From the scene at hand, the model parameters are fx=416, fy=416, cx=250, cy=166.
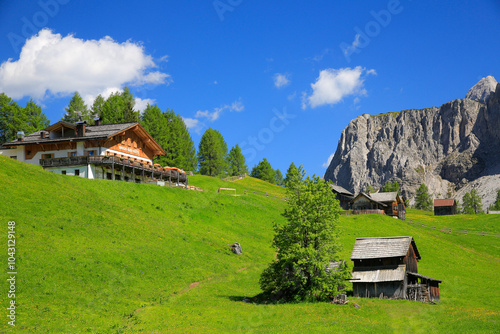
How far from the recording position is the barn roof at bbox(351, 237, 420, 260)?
42756 mm

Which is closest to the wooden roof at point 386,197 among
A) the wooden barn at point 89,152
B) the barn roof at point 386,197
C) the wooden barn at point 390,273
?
the barn roof at point 386,197

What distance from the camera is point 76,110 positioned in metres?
97.2

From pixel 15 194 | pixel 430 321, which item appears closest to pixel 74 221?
pixel 15 194

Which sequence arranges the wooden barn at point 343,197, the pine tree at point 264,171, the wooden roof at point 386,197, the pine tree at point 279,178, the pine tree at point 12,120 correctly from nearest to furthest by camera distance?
the pine tree at point 12,120 < the wooden roof at point 386,197 < the wooden barn at point 343,197 < the pine tree at point 264,171 < the pine tree at point 279,178

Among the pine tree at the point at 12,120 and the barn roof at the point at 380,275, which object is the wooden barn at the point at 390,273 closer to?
the barn roof at the point at 380,275

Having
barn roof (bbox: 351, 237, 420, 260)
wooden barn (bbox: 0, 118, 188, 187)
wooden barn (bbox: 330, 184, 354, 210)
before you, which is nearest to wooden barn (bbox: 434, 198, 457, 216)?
wooden barn (bbox: 330, 184, 354, 210)

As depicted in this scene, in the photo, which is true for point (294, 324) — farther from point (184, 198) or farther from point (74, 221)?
point (184, 198)

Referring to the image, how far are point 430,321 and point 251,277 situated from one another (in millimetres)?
19056

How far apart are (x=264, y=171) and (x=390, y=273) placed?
110805 mm

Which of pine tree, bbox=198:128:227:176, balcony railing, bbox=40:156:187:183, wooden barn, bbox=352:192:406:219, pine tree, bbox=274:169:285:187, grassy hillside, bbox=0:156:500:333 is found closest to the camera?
grassy hillside, bbox=0:156:500:333

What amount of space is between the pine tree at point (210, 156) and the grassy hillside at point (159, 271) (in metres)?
50.1

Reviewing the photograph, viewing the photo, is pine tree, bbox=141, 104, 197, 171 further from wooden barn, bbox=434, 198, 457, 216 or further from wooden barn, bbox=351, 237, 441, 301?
wooden barn, bbox=434, 198, 457, 216

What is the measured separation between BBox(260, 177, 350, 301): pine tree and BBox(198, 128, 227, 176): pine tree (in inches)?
3126

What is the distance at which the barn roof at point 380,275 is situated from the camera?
41.5 m
